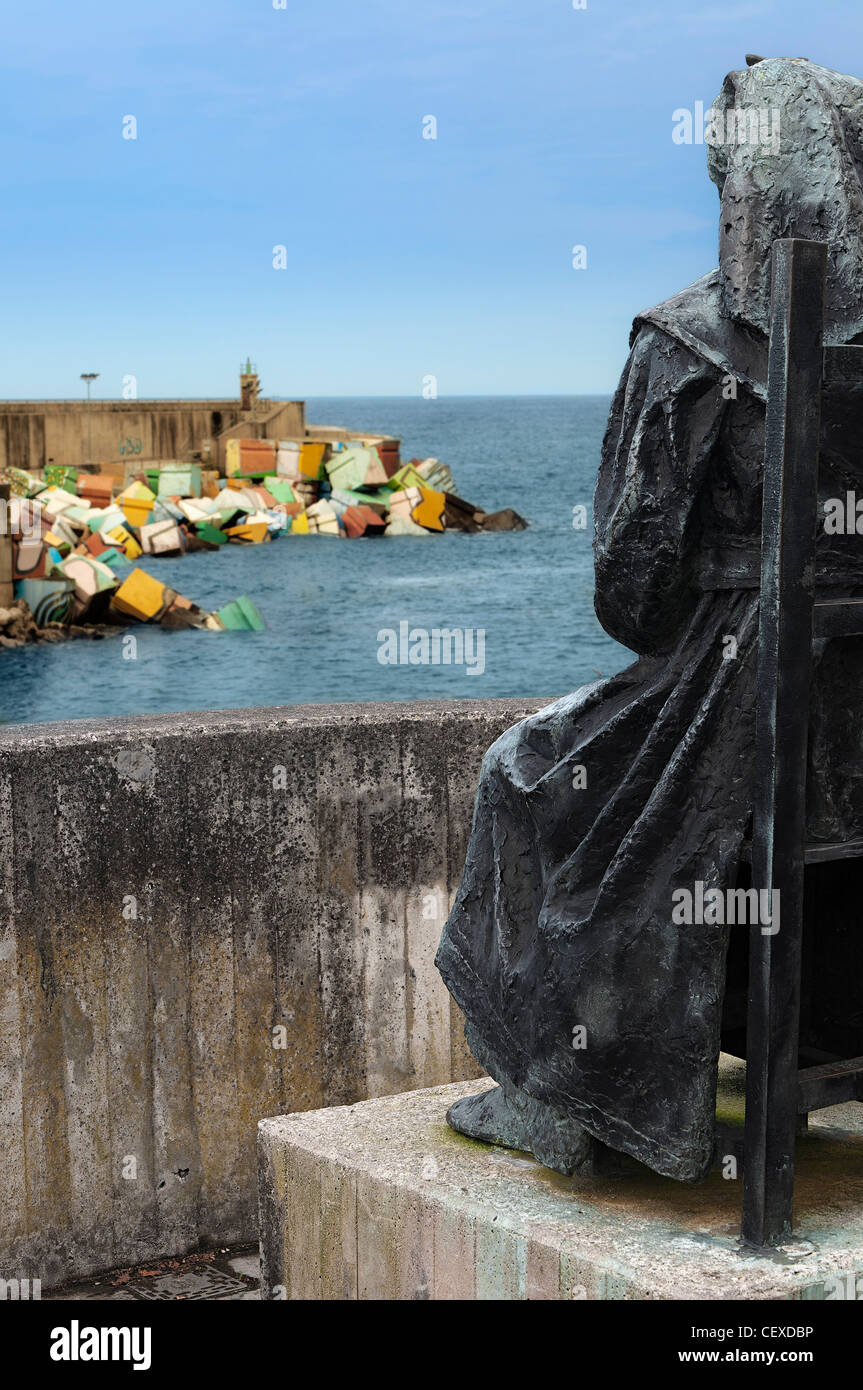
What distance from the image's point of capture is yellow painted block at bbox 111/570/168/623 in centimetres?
4381

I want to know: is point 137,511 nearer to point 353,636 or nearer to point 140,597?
point 353,636

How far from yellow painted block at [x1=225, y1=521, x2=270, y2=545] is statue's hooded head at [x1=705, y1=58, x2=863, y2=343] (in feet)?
198

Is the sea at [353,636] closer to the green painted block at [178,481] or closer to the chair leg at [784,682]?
the green painted block at [178,481]

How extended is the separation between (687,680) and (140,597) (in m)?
41.6

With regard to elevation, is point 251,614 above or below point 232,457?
below

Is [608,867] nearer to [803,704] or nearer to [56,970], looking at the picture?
[803,704]

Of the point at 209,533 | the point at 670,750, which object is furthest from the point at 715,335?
the point at 209,533

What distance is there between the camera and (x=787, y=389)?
296 centimetres

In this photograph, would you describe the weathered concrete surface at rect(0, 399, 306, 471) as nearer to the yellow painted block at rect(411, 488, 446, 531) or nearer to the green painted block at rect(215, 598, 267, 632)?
the yellow painted block at rect(411, 488, 446, 531)

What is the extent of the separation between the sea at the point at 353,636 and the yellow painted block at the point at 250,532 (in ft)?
1.62

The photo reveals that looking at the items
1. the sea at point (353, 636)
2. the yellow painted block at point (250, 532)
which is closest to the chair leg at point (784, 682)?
the sea at point (353, 636)

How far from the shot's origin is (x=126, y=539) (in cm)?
5509

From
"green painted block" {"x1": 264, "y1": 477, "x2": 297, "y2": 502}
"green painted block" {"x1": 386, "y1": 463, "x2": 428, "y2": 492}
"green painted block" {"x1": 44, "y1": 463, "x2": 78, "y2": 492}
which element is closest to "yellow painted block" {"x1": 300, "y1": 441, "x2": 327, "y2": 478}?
"green painted block" {"x1": 264, "y1": 477, "x2": 297, "y2": 502}

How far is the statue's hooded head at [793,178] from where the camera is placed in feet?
10.1
